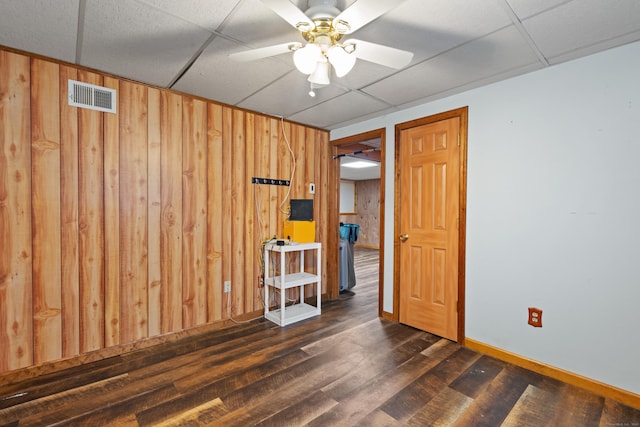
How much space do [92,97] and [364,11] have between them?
2223mm

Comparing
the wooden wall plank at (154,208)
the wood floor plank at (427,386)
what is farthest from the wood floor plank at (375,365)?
the wooden wall plank at (154,208)

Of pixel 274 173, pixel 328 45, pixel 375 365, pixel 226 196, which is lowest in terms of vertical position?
pixel 375 365

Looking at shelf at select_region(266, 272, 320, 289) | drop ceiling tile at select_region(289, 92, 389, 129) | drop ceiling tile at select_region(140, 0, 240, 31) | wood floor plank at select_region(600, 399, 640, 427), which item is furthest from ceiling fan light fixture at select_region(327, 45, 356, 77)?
wood floor plank at select_region(600, 399, 640, 427)

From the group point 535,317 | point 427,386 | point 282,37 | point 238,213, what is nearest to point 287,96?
point 282,37

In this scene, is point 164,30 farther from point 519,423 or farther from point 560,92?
point 519,423

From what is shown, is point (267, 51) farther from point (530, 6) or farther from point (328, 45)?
point (530, 6)

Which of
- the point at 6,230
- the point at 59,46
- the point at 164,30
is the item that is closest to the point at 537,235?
the point at 164,30

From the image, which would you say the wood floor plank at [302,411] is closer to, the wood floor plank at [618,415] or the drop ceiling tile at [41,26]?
the wood floor plank at [618,415]

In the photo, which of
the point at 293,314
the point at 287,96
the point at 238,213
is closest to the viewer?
the point at 287,96

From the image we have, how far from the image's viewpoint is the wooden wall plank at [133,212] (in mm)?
2434

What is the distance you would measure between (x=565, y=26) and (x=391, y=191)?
1.86 m

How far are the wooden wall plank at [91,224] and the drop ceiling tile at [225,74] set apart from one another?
2.44 ft

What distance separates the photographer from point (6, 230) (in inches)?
78.3

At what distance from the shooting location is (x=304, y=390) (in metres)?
1.96
